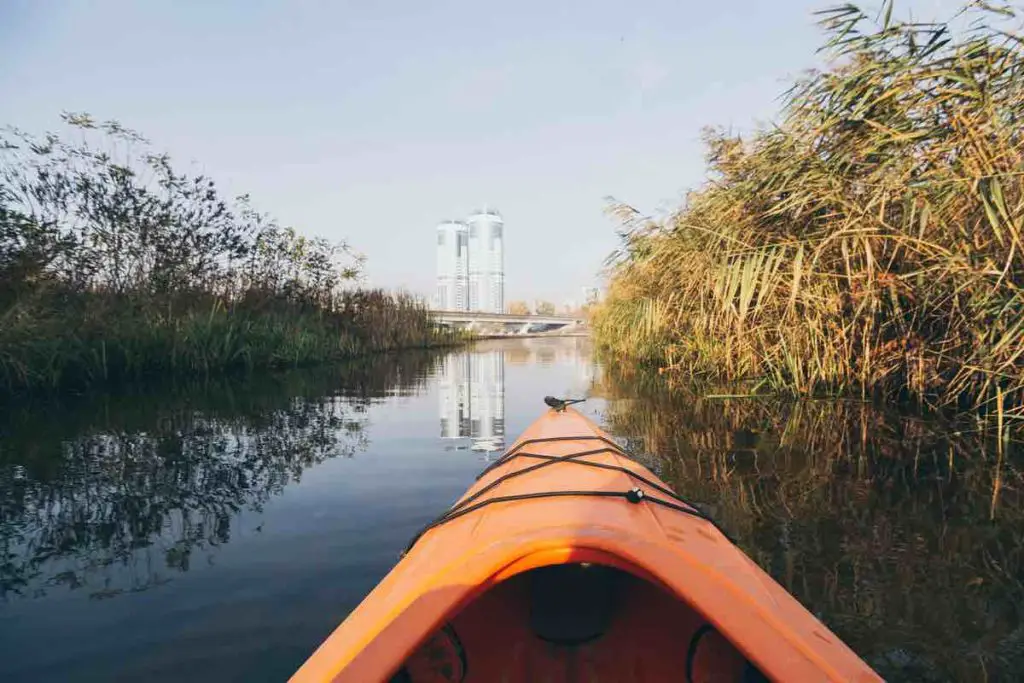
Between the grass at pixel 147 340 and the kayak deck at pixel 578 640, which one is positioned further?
the grass at pixel 147 340

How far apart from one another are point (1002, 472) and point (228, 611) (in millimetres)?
4400

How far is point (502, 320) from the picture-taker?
1767 inches

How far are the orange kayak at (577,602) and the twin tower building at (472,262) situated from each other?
68975 mm

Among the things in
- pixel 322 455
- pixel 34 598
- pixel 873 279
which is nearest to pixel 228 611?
pixel 34 598

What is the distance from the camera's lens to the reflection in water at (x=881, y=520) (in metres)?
1.90

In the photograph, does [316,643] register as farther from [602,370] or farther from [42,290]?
[602,370]

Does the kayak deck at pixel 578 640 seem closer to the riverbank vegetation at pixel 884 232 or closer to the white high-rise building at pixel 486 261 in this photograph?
the riverbank vegetation at pixel 884 232

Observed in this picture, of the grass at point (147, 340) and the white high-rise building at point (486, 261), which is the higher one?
the white high-rise building at point (486, 261)


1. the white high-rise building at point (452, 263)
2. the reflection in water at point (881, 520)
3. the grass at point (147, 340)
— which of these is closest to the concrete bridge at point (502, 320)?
the grass at point (147, 340)

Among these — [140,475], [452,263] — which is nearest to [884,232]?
[140,475]

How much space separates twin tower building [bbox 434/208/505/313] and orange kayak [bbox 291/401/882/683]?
6897 centimetres

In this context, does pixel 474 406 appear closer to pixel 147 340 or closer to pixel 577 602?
pixel 147 340

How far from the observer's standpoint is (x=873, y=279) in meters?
4.96

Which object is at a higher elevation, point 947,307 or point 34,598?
point 947,307
